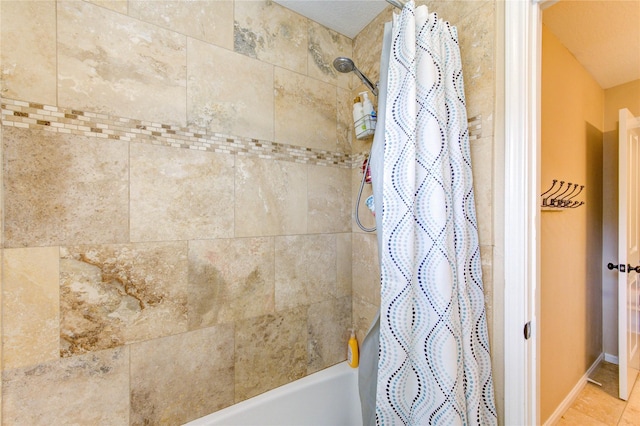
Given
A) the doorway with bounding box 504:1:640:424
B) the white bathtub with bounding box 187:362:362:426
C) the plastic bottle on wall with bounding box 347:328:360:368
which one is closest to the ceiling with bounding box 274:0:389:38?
the doorway with bounding box 504:1:640:424

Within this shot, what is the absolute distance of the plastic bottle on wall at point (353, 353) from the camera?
1.48 metres

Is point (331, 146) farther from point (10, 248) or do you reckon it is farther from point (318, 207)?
point (10, 248)

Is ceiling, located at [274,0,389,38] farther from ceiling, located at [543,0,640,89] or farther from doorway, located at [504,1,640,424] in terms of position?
ceiling, located at [543,0,640,89]

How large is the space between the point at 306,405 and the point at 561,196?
2010 mm

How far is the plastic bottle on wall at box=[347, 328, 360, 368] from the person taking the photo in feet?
4.87

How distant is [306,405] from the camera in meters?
1.33

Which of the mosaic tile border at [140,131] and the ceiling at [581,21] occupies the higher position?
the ceiling at [581,21]

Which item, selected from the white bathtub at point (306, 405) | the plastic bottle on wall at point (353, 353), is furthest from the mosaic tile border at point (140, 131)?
the white bathtub at point (306, 405)

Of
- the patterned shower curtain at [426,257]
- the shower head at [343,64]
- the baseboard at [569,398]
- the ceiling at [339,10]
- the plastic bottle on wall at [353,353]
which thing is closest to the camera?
Answer: the patterned shower curtain at [426,257]

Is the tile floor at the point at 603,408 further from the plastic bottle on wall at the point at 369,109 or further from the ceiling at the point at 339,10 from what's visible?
the ceiling at the point at 339,10

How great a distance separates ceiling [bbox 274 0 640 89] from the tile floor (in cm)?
250

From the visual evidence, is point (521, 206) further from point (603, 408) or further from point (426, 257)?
point (603, 408)

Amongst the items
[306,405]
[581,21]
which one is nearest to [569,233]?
[581,21]

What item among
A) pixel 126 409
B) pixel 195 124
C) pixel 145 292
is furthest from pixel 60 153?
pixel 126 409
